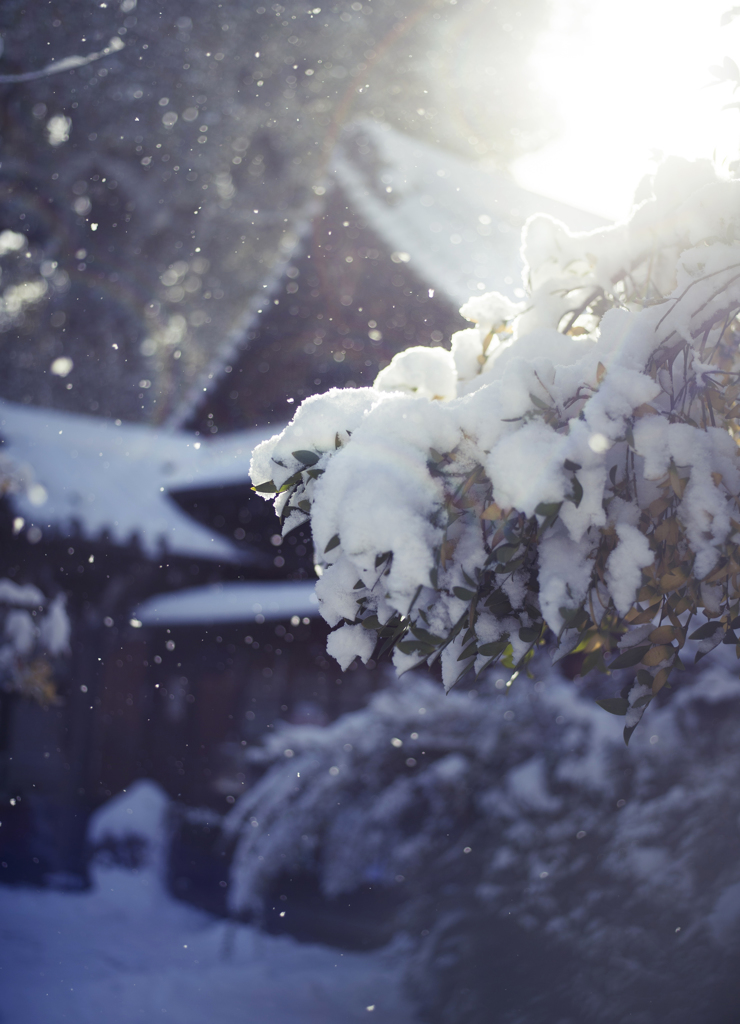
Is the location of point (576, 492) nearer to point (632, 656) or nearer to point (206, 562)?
point (632, 656)

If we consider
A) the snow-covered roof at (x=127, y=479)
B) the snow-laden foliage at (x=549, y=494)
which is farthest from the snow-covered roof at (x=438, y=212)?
the snow-laden foliage at (x=549, y=494)

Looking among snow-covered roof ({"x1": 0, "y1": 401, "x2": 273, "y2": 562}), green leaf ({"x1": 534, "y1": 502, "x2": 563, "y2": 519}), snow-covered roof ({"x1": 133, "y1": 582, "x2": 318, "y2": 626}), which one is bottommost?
snow-covered roof ({"x1": 133, "y1": 582, "x2": 318, "y2": 626})

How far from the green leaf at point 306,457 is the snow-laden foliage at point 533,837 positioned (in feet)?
12.2

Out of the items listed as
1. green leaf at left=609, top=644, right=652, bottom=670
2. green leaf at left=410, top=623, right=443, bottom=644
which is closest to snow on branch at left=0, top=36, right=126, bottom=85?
green leaf at left=410, top=623, right=443, bottom=644

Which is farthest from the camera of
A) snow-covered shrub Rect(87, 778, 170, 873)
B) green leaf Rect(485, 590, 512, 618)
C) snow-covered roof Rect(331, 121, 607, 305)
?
snow-covered shrub Rect(87, 778, 170, 873)

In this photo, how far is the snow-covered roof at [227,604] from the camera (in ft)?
19.4

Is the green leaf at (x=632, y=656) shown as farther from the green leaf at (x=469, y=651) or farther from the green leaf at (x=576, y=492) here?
the green leaf at (x=576, y=492)

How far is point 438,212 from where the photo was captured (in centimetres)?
686

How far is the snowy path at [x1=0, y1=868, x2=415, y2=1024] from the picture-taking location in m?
4.76

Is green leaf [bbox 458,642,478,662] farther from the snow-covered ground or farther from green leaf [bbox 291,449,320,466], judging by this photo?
the snow-covered ground

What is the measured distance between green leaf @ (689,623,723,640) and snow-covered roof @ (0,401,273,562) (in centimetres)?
446

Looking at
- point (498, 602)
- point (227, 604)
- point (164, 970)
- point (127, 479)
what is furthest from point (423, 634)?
point (127, 479)

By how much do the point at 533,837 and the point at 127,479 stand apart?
4938 millimetres

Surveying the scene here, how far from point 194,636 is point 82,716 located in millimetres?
1396
